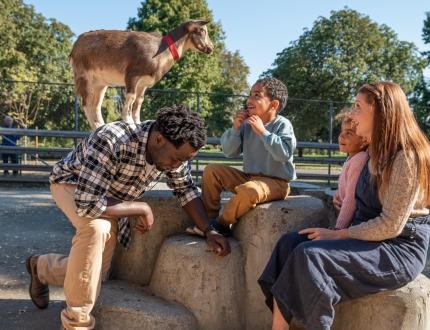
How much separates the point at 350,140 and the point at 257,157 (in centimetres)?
63

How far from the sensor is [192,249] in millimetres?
3004

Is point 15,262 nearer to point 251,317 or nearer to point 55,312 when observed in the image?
point 55,312

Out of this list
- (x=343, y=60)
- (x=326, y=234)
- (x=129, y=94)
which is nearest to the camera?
(x=326, y=234)

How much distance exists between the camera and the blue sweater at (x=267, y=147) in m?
3.09

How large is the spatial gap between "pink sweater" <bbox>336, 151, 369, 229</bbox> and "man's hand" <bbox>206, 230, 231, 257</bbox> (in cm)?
67

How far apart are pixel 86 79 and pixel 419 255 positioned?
3.34 meters

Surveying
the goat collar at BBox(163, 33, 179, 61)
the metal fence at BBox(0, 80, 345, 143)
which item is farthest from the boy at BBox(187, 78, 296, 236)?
the metal fence at BBox(0, 80, 345, 143)

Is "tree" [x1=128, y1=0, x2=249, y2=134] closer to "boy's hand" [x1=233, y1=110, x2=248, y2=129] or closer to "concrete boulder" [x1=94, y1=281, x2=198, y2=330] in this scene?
"boy's hand" [x1=233, y1=110, x2=248, y2=129]

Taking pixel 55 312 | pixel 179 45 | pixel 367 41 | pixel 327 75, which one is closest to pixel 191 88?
pixel 327 75

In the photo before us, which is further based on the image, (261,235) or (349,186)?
(261,235)

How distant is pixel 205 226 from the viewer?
3064mm

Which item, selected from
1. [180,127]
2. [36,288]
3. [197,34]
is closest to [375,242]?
[180,127]

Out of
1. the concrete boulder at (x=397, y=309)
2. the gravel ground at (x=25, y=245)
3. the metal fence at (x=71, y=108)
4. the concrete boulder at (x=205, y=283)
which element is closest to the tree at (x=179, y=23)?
the metal fence at (x=71, y=108)

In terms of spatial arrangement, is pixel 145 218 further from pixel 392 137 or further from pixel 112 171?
pixel 392 137
